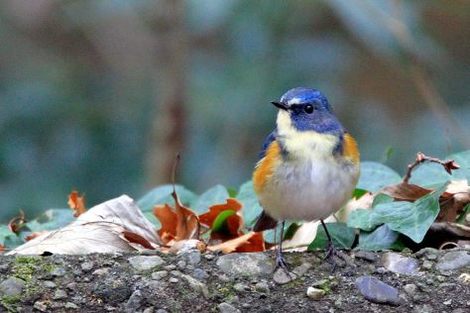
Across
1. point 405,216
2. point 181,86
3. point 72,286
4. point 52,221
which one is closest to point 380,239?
point 405,216

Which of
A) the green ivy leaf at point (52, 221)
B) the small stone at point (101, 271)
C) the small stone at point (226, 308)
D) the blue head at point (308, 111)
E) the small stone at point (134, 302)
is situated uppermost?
the blue head at point (308, 111)

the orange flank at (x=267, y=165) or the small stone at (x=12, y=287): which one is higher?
the orange flank at (x=267, y=165)

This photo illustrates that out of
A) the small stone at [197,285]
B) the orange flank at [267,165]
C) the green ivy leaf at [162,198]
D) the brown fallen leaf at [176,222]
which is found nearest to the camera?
the small stone at [197,285]

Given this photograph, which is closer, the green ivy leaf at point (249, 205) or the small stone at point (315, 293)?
the small stone at point (315, 293)

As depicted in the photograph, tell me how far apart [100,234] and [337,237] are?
0.87 meters

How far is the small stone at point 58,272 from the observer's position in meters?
3.54

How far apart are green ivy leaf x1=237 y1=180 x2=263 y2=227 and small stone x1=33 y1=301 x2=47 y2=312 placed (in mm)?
1351

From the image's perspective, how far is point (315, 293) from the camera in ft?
11.7

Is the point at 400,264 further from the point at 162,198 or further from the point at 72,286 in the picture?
the point at 162,198

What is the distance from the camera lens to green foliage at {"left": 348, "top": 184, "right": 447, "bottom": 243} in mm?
3937

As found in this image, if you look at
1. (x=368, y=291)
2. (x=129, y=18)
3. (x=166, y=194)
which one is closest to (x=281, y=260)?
(x=368, y=291)

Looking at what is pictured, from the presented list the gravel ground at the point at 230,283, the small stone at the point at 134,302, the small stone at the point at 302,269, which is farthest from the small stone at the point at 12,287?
the small stone at the point at 302,269

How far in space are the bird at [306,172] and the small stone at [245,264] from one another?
20cm

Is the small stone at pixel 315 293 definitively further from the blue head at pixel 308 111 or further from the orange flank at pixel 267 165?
the blue head at pixel 308 111
